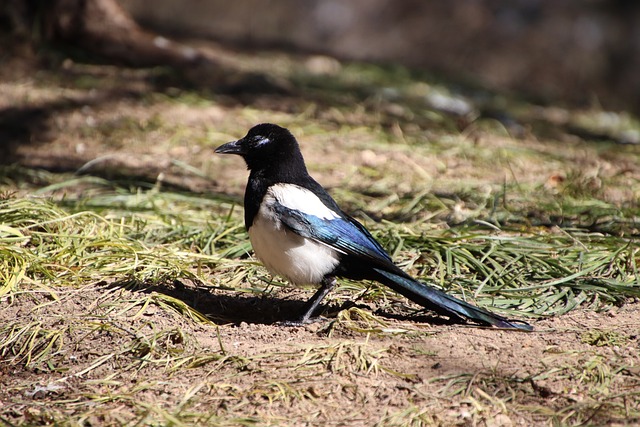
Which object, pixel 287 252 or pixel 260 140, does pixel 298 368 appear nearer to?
pixel 287 252

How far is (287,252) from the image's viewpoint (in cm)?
346

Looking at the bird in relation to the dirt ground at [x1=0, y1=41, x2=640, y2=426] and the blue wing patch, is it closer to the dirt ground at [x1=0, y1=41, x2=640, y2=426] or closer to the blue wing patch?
the blue wing patch

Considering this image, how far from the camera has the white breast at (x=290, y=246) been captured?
136 inches

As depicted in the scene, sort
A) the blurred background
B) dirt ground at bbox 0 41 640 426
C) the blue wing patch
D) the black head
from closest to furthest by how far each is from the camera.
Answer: dirt ground at bbox 0 41 640 426
the blue wing patch
the black head
the blurred background

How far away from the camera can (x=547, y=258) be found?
398 cm

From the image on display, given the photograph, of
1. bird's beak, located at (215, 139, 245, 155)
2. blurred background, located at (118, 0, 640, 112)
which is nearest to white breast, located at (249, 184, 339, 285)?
bird's beak, located at (215, 139, 245, 155)

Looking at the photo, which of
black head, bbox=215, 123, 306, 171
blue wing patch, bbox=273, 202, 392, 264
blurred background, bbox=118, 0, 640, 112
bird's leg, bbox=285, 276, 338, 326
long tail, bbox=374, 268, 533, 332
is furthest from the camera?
blurred background, bbox=118, 0, 640, 112

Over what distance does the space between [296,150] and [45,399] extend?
1572 mm

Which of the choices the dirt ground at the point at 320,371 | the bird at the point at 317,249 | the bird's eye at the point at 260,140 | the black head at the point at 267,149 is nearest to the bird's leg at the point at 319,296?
the bird at the point at 317,249

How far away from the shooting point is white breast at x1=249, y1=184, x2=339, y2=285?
3453mm

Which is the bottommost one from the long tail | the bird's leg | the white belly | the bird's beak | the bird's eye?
the bird's leg

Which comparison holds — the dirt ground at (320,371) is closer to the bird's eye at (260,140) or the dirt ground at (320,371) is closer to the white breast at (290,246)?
the white breast at (290,246)

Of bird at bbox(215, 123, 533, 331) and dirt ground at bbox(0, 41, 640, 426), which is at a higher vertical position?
bird at bbox(215, 123, 533, 331)

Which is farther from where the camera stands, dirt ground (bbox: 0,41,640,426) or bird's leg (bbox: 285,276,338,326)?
bird's leg (bbox: 285,276,338,326)
